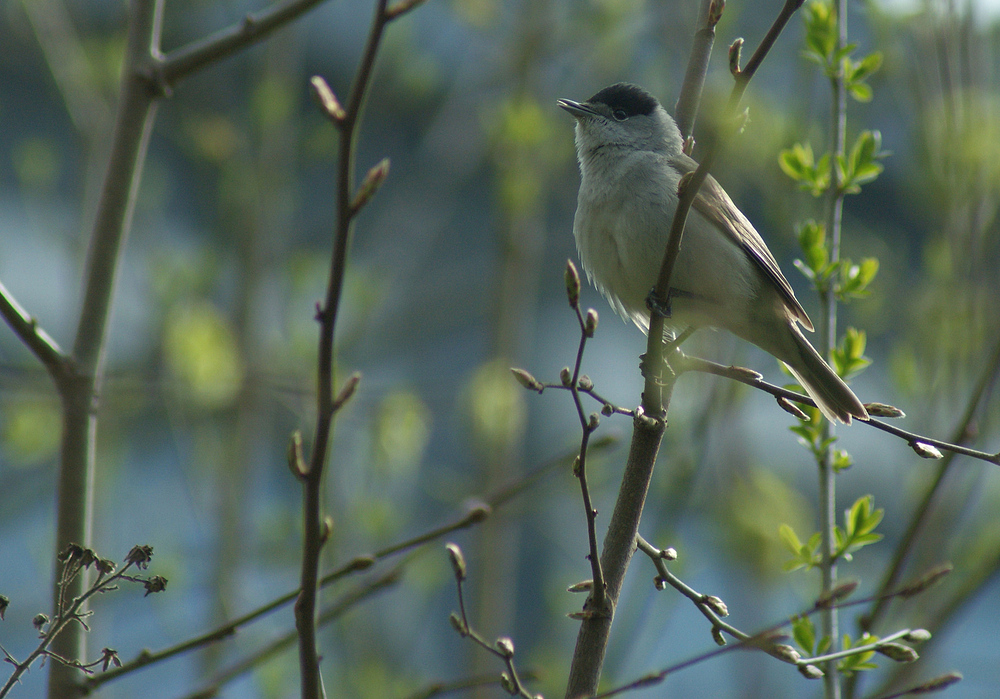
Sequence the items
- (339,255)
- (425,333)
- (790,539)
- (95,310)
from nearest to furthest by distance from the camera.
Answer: (339,255) < (95,310) < (790,539) < (425,333)

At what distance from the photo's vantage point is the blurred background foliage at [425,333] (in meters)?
4.00

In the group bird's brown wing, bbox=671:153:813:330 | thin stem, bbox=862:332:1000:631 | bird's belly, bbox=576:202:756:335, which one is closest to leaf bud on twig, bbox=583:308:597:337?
thin stem, bbox=862:332:1000:631

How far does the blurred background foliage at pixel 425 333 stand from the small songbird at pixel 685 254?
16.3 inches

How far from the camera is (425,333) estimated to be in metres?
7.04

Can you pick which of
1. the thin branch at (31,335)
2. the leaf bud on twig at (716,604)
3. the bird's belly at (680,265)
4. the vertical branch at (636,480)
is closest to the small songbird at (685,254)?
the bird's belly at (680,265)

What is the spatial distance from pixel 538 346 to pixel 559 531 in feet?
9.85

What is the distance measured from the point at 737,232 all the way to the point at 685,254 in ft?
0.84

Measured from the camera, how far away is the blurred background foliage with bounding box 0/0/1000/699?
Answer: 4.00 meters

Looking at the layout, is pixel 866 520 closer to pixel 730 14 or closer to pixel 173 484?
pixel 730 14

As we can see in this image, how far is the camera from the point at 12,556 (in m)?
7.36

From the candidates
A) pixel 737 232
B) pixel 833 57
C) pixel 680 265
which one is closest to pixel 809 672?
pixel 833 57

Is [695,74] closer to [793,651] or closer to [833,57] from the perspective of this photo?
[833,57]

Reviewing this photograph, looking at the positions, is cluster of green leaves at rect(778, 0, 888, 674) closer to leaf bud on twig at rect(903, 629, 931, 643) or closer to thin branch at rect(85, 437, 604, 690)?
leaf bud on twig at rect(903, 629, 931, 643)

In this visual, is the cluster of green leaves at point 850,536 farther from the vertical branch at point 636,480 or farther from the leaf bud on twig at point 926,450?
the vertical branch at point 636,480
